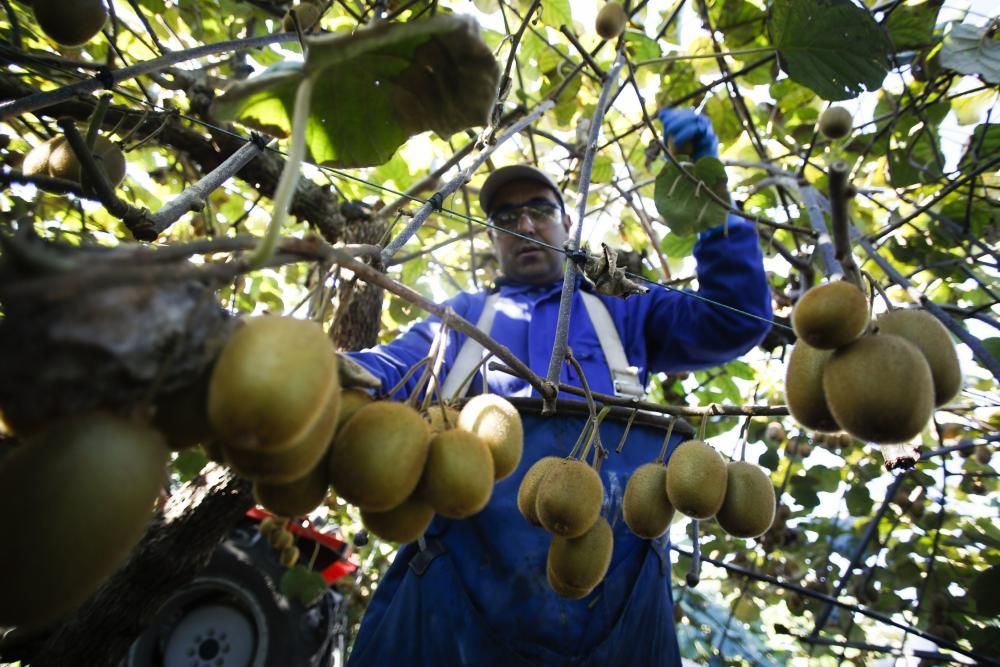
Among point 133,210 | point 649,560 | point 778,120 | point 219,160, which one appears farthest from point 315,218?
point 778,120

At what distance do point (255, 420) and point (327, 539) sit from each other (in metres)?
2.83

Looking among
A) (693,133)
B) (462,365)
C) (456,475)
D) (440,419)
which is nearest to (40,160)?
(462,365)

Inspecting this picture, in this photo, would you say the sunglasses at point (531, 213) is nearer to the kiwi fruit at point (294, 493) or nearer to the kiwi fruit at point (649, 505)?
the kiwi fruit at point (649, 505)

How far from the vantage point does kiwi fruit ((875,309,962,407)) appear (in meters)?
0.78

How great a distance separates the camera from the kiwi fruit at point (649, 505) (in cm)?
96

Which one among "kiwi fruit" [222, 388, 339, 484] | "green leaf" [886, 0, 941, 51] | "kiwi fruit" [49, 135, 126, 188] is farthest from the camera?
"green leaf" [886, 0, 941, 51]

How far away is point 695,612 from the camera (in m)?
4.17

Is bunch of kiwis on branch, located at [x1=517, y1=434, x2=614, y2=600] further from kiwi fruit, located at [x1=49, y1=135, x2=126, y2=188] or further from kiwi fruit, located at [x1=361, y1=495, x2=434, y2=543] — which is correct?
kiwi fruit, located at [x1=49, y1=135, x2=126, y2=188]

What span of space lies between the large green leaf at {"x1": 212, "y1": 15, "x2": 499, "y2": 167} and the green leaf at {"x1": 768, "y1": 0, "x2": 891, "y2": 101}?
1.15 meters

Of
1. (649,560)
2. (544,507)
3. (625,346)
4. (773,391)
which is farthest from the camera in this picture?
(773,391)

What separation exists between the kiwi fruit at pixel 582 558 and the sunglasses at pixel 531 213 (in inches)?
66.4

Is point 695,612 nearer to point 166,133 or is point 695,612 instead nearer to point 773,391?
point 773,391

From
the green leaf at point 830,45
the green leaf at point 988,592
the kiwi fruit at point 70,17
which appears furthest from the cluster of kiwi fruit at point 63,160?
the green leaf at point 988,592

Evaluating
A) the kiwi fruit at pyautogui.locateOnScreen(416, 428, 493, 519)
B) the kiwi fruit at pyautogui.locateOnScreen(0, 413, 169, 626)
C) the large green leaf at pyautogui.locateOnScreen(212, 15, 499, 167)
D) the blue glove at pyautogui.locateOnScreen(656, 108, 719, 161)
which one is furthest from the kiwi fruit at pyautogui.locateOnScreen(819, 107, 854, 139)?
the kiwi fruit at pyautogui.locateOnScreen(0, 413, 169, 626)
